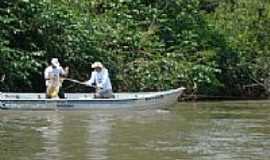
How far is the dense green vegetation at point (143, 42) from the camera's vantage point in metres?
26.1

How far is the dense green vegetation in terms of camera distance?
26.1 meters

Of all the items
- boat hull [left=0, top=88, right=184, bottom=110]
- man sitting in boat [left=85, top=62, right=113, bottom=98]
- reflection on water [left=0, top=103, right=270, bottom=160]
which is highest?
man sitting in boat [left=85, top=62, right=113, bottom=98]

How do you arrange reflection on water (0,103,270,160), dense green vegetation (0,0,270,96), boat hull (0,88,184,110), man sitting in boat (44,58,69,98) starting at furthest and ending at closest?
dense green vegetation (0,0,270,96) → man sitting in boat (44,58,69,98) → boat hull (0,88,184,110) → reflection on water (0,103,270,160)

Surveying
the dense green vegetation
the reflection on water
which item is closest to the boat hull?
the reflection on water

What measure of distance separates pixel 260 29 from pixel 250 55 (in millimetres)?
1466

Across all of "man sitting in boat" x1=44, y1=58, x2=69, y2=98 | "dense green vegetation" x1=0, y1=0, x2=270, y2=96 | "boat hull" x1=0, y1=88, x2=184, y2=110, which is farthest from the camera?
"dense green vegetation" x1=0, y1=0, x2=270, y2=96

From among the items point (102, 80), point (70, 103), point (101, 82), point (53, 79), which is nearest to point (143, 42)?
point (102, 80)

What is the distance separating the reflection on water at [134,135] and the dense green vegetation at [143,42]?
5137 mm

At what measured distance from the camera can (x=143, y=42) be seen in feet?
98.6

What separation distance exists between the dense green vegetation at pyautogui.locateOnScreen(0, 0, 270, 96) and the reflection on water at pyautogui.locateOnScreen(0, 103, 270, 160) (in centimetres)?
514

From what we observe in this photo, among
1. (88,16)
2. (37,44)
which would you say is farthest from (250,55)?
(37,44)

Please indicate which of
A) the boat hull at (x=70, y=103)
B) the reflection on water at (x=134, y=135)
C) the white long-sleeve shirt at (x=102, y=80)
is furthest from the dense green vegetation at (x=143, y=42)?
the reflection on water at (x=134, y=135)

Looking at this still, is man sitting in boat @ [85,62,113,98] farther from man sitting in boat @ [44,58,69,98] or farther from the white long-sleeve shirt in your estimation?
man sitting in boat @ [44,58,69,98]

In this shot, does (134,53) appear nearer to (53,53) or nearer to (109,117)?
(53,53)
